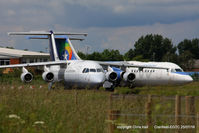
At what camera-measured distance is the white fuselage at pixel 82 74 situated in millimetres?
21109

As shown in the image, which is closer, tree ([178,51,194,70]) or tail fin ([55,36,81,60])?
tail fin ([55,36,81,60])

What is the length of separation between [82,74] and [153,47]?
248 feet

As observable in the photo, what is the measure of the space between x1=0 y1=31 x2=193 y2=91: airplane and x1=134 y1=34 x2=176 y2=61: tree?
2587 inches

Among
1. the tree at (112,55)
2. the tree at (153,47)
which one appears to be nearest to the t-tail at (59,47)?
the tree at (112,55)

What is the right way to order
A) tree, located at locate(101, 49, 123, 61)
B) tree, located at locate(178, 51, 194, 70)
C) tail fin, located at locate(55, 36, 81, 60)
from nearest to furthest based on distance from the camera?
tail fin, located at locate(55, 36, 81, 60) → tree, located at locate(101, 49, 123, 61) → tree, located at locate(178, 51, 194, 70)

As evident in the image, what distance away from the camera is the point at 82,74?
22125 mm

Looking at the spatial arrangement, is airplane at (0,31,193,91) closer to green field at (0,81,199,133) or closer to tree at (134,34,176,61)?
green field at (0,81,199,133)

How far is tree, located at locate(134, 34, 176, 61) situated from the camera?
95.5 metres

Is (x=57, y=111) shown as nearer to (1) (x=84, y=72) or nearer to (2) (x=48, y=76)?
(1) (x=84, y=72)

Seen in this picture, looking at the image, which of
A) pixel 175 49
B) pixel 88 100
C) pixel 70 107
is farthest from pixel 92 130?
pixel 175 49

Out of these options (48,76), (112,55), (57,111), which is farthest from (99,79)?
(112,55)

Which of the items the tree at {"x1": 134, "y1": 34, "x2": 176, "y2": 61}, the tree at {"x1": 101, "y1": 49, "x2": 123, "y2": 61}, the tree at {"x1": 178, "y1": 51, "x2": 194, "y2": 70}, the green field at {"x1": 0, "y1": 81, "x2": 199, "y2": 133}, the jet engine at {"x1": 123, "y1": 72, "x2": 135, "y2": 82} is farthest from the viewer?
the tree at {"x1": 134, "y1": 34, "x2": 176, "y2": 61}

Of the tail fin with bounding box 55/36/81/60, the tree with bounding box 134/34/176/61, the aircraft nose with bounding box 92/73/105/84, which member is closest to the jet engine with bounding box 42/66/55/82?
the tail fin with bounding box 55/36/81/60

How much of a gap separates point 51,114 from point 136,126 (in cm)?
179
